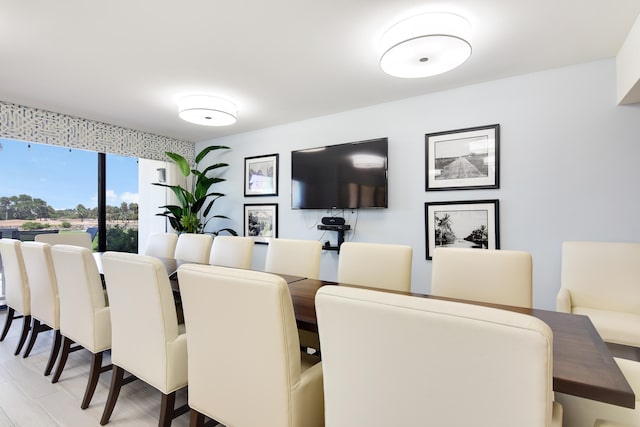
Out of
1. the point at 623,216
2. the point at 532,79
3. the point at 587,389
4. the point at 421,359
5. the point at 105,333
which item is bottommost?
the point at 105,333

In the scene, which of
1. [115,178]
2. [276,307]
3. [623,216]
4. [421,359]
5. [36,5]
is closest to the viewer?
[421,359]

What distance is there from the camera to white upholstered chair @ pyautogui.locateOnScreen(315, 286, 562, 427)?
63cm

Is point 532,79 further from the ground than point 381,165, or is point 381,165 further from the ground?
point 532,79

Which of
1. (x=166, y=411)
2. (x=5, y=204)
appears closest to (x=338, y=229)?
(x=166, y=411)

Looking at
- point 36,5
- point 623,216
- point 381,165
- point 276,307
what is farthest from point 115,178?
point 623,216

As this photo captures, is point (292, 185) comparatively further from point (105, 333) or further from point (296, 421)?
point (296, 421)

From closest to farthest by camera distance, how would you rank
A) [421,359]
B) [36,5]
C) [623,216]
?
1. [421,359]
2. [36,5]
3. [623,216]

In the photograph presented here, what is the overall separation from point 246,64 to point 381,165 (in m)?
1.59

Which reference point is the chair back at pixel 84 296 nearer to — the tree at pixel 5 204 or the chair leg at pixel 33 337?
the chair leg at pixel 33 337

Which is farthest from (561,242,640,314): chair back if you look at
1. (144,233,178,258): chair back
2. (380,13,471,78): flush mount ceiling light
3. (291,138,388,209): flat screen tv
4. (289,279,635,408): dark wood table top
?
(144,233,178,258): chair back

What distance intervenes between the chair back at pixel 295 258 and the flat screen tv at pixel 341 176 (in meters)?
1.10

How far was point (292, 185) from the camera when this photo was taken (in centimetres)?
395

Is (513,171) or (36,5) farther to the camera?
(513,171)

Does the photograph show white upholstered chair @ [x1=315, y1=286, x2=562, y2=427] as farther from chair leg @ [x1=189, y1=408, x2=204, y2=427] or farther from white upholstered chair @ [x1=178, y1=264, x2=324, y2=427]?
chair leg @ [x1=189, y1=408, x2=204, y2=427]
